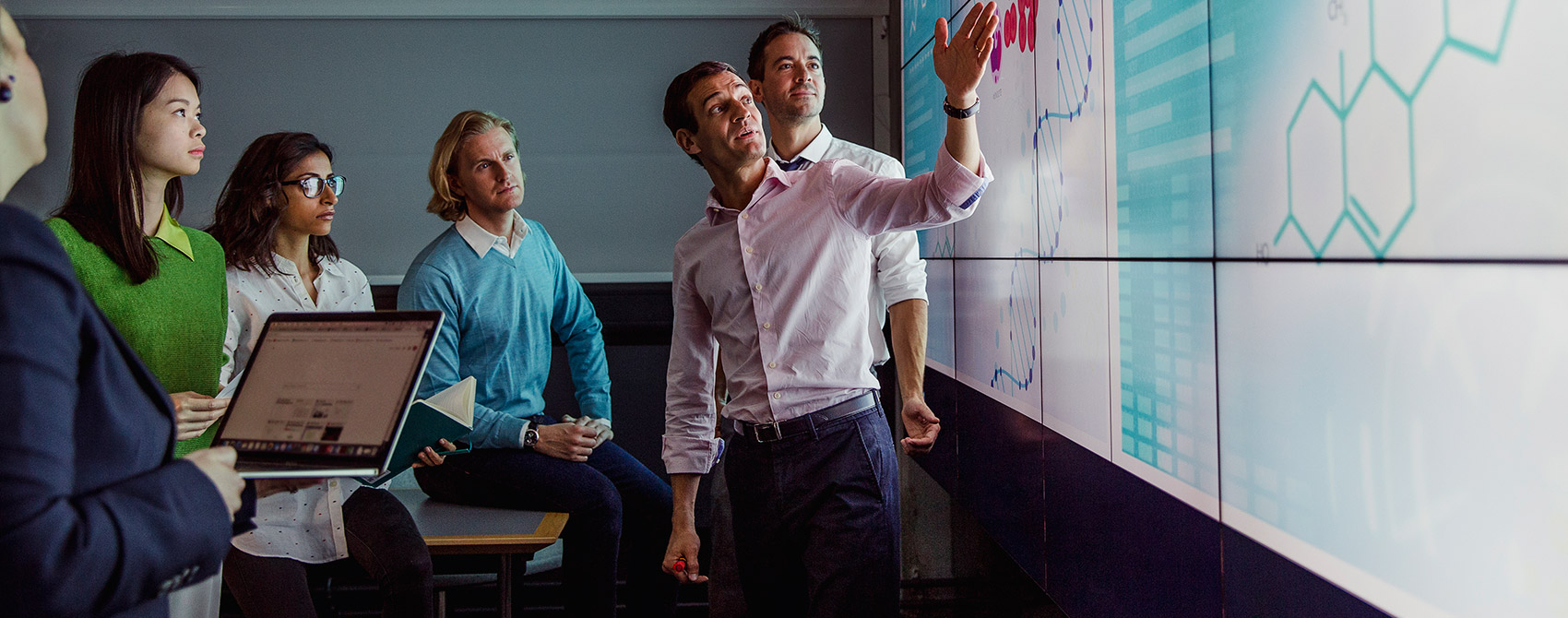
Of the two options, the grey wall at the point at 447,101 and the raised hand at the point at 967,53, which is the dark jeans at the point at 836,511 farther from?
the grey wall at the point at 447,101

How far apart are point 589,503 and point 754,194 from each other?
1186 mm

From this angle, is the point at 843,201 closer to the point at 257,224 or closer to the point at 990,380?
the point at 990,380

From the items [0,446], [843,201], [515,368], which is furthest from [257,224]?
[0,446]

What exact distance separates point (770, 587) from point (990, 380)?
1.02 meters

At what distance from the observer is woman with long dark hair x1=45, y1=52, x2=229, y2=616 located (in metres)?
1.66

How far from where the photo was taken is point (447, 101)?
13.1 feet

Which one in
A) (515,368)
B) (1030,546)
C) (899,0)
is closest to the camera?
(1030,546)

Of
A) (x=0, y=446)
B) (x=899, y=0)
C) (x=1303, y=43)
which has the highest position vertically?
(x=899, y=0)

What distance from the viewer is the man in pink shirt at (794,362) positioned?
1694 mm

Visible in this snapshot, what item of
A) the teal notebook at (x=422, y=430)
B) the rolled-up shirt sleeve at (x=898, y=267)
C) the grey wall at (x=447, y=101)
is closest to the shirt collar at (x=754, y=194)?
the rolled-up shirt sleeve at (x=898, y=267)

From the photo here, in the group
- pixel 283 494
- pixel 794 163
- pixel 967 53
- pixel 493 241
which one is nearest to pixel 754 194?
pixel 967 53

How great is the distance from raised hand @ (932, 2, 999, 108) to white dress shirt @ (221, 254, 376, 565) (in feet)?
5.39

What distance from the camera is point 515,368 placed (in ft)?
9.10

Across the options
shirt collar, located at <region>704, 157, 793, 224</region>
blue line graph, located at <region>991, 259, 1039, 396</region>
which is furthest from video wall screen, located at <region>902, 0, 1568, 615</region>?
shirt collar, located at <region>704, 157, 793, 224</region>
